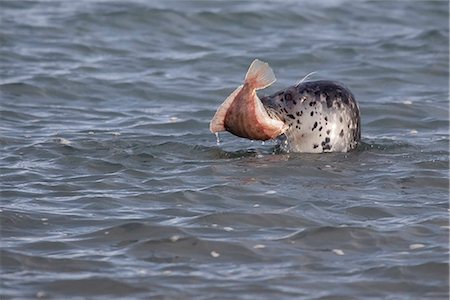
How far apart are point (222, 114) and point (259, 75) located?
0.41 metres

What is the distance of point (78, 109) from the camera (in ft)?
36.2

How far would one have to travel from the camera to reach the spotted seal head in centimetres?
880

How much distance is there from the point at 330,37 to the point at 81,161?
6.41m

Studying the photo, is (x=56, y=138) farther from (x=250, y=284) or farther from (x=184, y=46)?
(x=184, y=46)

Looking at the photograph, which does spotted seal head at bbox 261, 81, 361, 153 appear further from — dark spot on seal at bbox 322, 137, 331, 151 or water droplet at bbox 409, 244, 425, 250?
water droplet at bbox 409, 244, 425, 250

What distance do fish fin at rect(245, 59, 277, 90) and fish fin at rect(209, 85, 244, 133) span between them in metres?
0.13

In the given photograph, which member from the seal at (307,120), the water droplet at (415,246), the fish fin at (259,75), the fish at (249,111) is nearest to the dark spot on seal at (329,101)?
the seal at (307,120)

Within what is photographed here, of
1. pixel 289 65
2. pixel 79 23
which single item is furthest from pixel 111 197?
pixel 79 23

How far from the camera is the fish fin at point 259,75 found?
8172mm

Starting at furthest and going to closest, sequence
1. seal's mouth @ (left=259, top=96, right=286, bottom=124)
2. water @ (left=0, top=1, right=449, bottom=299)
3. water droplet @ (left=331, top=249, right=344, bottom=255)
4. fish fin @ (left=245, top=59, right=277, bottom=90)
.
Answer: seal's mouth @ (left=259, top=96, right=286, bottom=124) < fish fin @ (left=245, top=59, right=277, bottom=90) < water droplet @ (left=331, top=249, right=344, bottom=255) < water @ (left=0, top=1, right=449, bottom=299)

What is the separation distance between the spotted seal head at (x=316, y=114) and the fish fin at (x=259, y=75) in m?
0.54

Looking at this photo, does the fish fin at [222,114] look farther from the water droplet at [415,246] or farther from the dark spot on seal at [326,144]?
the water droplet at [415,246]

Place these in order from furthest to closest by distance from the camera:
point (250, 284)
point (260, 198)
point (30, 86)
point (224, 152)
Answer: point (30, 86), point (224, 152), point (260, 198), point (250, 284)

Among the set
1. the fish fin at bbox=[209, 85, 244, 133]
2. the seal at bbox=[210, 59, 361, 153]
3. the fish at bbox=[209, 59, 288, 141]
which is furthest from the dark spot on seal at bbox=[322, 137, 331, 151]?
the fish fin at bbox=[209, 85, 244, 133]
